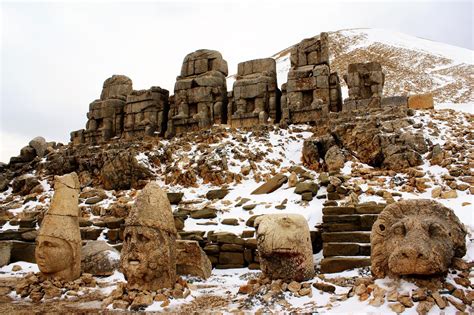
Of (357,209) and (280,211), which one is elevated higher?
(357,209)

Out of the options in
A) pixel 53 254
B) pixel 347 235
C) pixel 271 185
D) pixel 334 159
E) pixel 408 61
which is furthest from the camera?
pixel 408 61

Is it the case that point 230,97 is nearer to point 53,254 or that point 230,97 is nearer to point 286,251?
point 53,254

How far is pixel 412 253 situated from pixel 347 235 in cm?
283

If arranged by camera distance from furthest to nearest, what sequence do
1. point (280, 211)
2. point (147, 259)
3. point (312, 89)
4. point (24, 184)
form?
point (312, 89) → point (24, 184) → point (280, 211) → point (147, 259)

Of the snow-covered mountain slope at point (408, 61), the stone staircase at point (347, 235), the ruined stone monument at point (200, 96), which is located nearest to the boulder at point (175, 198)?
the stone staircase at point (347, 235)

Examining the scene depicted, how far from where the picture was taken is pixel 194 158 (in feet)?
43.9

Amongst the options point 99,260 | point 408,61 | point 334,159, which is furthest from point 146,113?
point 408,61

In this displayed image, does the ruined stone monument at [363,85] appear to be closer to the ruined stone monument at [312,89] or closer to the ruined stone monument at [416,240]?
the ruined stone monument at [312,89]

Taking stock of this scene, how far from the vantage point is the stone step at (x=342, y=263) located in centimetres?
704

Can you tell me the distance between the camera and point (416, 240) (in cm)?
516

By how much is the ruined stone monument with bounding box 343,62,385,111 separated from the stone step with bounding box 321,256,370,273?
29.2 ft

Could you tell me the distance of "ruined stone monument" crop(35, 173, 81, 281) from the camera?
7.47m

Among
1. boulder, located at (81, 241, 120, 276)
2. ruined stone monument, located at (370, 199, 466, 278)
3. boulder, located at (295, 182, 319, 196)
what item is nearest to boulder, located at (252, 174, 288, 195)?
boulder, located at (295, 182, 319, 196)

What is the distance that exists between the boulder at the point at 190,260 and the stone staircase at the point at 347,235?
2.34 meters
